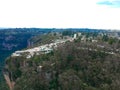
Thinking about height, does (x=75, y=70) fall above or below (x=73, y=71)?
below

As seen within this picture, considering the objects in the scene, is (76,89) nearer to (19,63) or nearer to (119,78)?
(119,78)

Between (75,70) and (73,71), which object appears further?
(75,70)

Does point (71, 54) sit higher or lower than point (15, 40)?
higher

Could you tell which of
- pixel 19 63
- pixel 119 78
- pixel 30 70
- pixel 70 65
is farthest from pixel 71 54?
pixel 19 63

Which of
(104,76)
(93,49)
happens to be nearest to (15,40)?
(93,49)

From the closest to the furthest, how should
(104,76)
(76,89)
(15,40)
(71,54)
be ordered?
(76,89) → (104,76) → (71,54) → (15,40)

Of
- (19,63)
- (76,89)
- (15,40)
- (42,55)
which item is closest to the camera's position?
(76,89)

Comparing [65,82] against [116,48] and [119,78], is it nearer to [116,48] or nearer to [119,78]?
[119,78]

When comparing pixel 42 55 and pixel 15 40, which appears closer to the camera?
pixel 42 55

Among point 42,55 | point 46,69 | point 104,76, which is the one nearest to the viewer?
point 104,76
